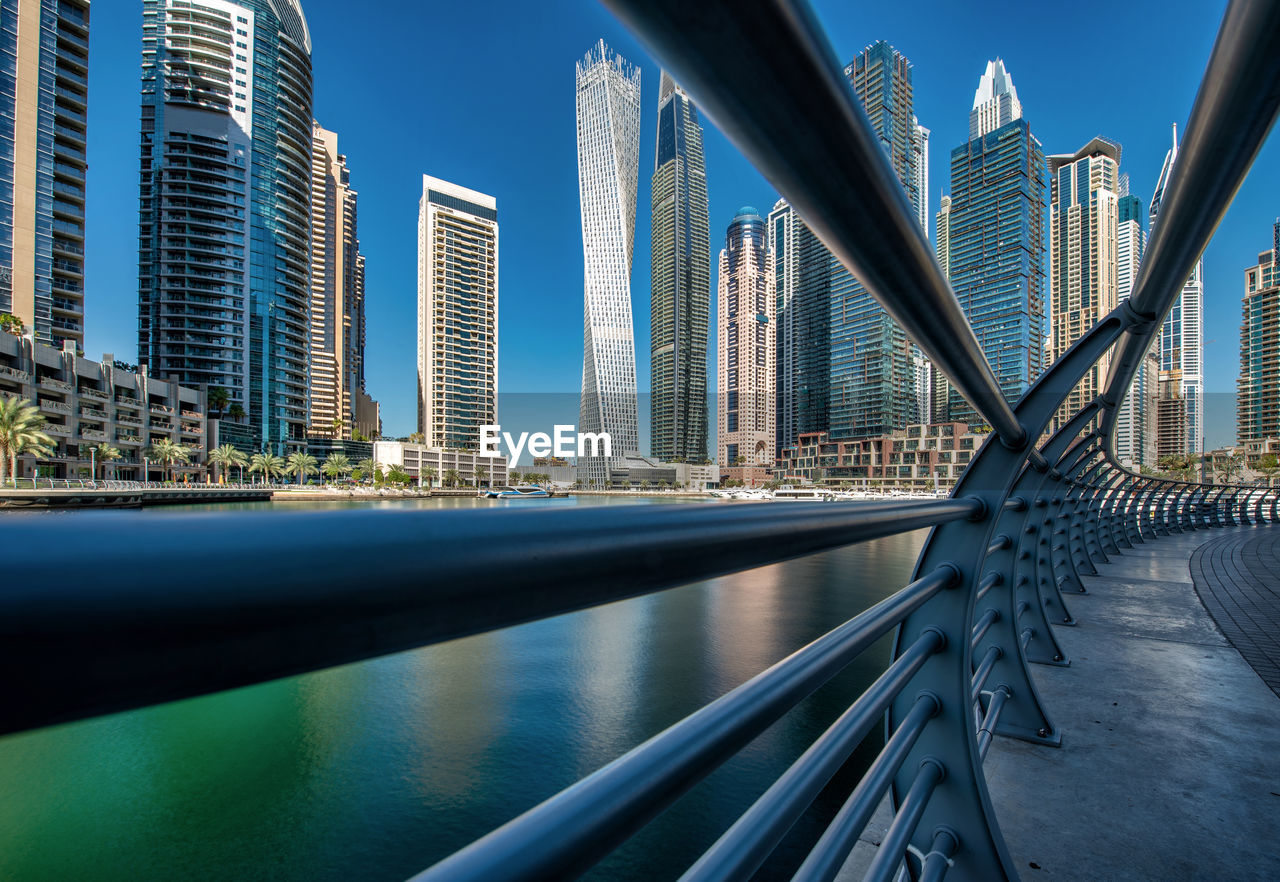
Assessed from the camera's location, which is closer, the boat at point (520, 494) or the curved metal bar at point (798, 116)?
the curved metal bar at point (798, 116)

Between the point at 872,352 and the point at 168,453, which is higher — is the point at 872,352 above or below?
above

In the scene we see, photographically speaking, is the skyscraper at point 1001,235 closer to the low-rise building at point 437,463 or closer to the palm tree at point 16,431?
the palm tree at point 16,431

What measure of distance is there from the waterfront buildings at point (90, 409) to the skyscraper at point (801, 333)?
54184mm

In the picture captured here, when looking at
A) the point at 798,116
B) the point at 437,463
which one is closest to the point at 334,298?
the point at 437,463

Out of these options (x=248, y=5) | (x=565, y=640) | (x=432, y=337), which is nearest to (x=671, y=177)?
(x=432, y=337)

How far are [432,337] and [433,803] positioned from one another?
2952 inches

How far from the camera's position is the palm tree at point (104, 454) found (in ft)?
111

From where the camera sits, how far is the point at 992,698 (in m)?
1.96

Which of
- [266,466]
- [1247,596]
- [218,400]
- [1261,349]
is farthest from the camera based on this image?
[218,400]

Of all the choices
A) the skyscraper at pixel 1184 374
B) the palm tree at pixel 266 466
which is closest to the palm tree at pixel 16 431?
the palm tree at pixel 266 466

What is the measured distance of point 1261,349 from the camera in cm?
3120

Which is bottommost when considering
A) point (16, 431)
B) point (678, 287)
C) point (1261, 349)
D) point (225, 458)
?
point (225, 458)

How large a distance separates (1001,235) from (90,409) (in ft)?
175

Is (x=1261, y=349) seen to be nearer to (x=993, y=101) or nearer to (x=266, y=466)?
(x=993, y=101)
